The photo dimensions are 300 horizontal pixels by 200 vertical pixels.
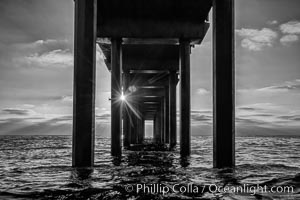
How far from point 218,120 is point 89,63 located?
4.27 m

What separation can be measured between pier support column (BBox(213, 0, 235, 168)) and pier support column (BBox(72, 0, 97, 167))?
3767mm

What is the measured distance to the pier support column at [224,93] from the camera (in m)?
9.34

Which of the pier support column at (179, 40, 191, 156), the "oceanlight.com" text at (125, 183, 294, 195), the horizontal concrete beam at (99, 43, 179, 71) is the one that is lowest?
the "oceanlight.com" text at (125, 183, 294, 195)

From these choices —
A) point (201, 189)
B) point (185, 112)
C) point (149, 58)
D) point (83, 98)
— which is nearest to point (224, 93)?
point (201, 189)

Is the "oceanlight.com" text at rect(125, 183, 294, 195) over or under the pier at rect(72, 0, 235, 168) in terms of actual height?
under

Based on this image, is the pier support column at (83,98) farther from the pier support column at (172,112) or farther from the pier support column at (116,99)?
the pier support column at (172,112)

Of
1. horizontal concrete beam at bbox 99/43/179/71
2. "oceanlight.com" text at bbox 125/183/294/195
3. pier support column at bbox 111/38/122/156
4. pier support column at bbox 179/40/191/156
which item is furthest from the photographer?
horizontal concrete beam at bbox 99/43/179/71

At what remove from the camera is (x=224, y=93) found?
936 cm

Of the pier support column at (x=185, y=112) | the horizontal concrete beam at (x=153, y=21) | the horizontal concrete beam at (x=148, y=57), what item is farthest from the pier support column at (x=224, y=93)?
the horizontal concrete beam at (x=148, y=57)

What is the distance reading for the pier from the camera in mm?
9406

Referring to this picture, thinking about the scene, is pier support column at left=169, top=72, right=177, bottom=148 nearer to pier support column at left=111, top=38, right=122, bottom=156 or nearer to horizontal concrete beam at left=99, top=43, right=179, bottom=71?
horizontal concrete beam at left=99, top=43, right=179, bottom=71

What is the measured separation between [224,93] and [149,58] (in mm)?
15474

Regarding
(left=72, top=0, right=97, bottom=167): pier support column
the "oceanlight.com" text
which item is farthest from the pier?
the "oceanlight.com" text

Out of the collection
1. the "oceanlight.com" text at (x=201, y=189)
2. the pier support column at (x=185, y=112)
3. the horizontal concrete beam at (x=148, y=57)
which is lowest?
the "oceanlight.com" text at (x=201, y=189)
